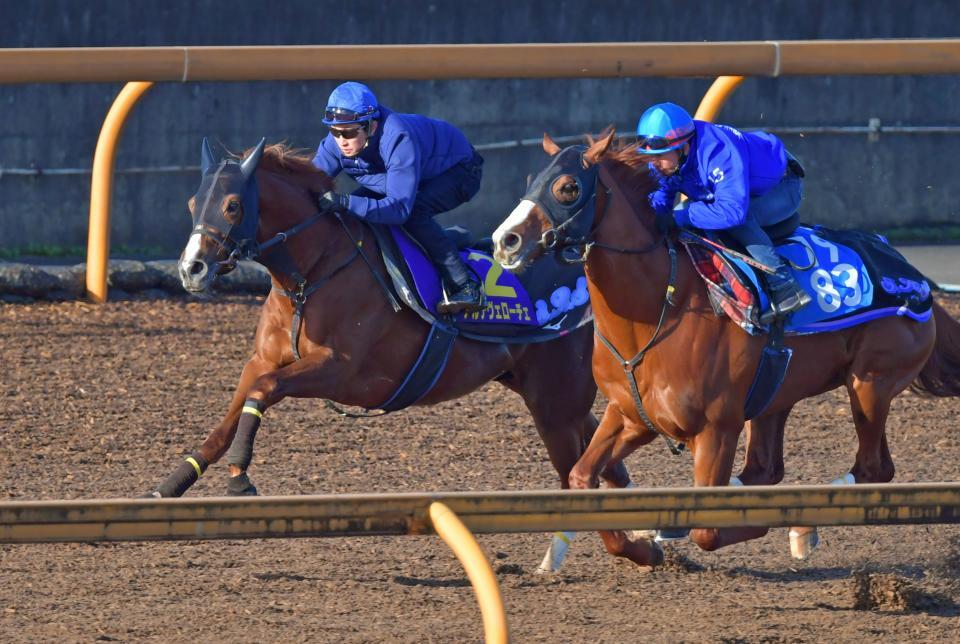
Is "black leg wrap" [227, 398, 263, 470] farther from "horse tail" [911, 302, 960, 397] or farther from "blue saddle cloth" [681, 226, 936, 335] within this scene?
"horse tail" [911, 302, 960, 397]

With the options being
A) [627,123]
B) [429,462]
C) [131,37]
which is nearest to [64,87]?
[131,37]

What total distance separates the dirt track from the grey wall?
3.07m

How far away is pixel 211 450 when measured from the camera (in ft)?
19.5

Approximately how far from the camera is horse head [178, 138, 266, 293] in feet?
19.0

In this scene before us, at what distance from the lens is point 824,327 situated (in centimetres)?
603

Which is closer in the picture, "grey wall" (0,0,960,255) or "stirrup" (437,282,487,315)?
"stirrup" (437,282,487,315)

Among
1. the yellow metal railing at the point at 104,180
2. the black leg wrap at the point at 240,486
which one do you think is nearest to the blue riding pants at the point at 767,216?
the black leg wrap at the point at 240,486

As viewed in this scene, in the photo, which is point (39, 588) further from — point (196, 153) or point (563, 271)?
point (196, 153)

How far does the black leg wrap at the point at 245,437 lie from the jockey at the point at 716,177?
1638 mm

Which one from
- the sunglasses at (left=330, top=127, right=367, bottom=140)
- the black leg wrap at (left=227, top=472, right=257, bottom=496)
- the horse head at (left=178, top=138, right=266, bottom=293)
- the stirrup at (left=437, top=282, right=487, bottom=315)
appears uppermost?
the sunglasses at (left=330, top=127, right=367, bottom=140)

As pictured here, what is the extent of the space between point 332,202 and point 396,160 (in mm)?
312

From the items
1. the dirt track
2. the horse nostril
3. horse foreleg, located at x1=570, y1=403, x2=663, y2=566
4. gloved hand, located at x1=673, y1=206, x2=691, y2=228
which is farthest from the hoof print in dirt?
the horse nostril

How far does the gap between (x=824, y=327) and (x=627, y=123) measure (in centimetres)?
766

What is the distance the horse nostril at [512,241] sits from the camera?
17.0 ft
